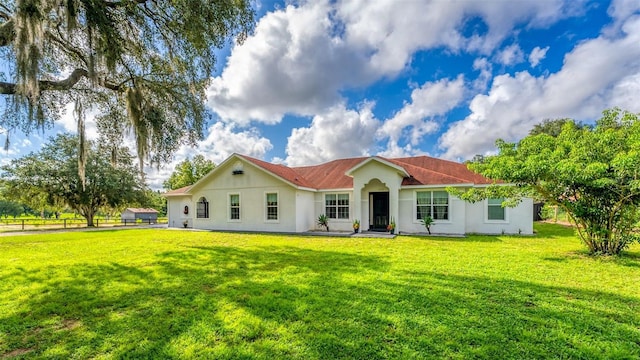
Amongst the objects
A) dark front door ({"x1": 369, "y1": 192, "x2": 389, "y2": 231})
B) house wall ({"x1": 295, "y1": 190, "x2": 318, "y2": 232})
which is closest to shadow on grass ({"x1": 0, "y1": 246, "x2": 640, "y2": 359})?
house wall ({"x1": 295, "y1": 190, "x2": 318, "y2": 232})

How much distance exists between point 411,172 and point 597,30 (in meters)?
8.72

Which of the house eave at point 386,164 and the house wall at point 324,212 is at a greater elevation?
the house eave at point 386,164

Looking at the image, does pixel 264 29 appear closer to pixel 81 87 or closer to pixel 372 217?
pixel 81 87

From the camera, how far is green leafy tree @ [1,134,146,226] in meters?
21.1

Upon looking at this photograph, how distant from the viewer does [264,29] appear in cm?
998

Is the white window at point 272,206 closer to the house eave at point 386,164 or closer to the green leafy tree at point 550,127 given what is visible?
the house eave at point 386,164

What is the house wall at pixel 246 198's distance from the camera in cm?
1534

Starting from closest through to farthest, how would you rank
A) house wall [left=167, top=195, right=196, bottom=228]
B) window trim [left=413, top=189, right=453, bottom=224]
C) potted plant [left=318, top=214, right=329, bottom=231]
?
window trim [left=413, top=189, right=453, bottom=224], potted plant [left=318, top=214, right=329, bottom=231], house wall [left=167, top=195, right=196, bottom=228]

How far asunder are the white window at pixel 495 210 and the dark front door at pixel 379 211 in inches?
198

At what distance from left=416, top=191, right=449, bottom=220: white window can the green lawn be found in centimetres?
606

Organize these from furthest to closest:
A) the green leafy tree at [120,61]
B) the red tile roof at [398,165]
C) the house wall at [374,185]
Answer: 1. the red tile roof at [398,165]
2. the house wall at [374,185]
3. the green leafy tree at [120,61]

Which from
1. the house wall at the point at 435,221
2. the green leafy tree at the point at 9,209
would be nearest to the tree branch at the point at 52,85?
the house wall at the point at 435,221

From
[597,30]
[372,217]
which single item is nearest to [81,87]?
[372,217]

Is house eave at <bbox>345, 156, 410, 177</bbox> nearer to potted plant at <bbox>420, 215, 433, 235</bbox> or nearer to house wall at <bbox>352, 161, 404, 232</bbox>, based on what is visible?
house wall at <bbox>352, 161, 404, 232</bbox>
